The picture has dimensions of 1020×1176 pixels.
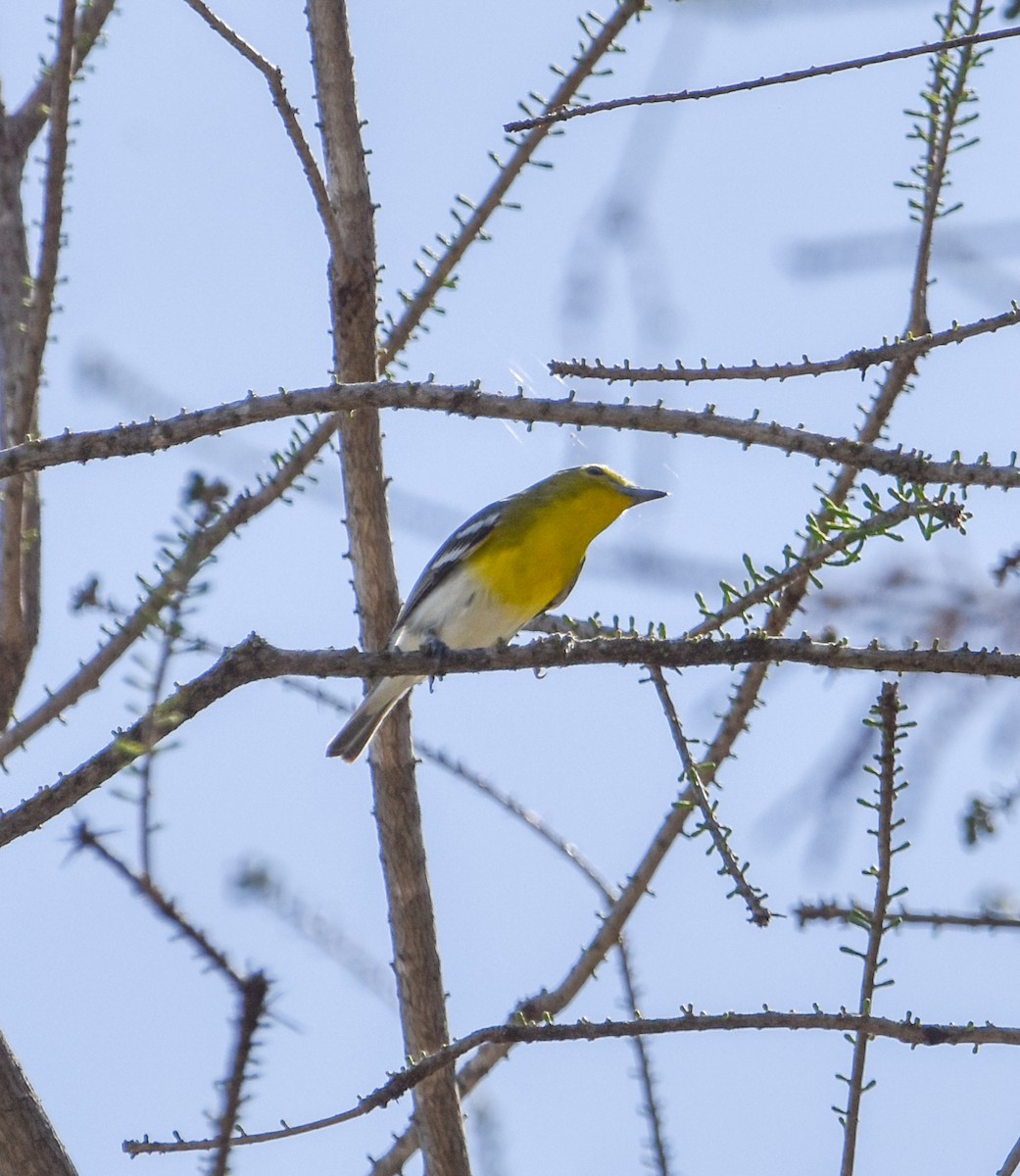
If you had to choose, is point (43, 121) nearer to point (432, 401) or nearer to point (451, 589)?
point (451, 589)

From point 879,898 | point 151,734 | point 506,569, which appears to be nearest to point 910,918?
point 879,898

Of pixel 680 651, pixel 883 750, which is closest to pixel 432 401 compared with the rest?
pixel 680 651

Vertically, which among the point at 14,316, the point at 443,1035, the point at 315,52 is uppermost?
the point at 315,52

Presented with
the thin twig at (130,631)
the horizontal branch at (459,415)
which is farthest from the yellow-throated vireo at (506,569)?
the horizontal branch at (459,415)

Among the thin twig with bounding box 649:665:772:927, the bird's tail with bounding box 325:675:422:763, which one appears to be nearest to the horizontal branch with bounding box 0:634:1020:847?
the thin twig with bounding box 649:665:772:927

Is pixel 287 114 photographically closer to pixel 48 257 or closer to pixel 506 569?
pixel 48 257

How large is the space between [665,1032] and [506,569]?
12.2ft

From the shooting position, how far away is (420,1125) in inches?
140

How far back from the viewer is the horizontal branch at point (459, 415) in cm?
230

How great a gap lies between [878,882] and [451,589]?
153 inches

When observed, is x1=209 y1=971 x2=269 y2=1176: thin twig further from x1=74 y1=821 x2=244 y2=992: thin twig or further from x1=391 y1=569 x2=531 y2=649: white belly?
x1=391 y1=569 x2=531 y2=649: white belly

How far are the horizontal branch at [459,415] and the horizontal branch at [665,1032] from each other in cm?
85

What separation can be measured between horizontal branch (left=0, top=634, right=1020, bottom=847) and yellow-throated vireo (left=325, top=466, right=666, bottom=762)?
10.5 feet

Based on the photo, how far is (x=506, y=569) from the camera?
6.00 meters
